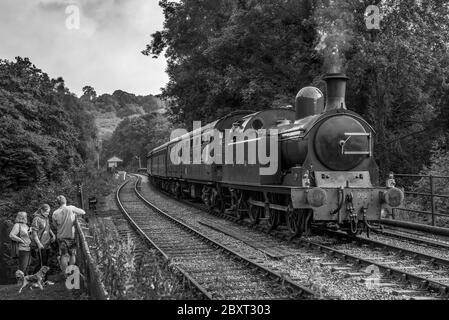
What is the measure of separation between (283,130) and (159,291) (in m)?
7.18

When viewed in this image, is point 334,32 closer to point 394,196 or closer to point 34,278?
point 394,196

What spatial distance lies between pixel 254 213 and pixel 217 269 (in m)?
5.53

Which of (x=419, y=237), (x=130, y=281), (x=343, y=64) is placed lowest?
(x=419, y=237)

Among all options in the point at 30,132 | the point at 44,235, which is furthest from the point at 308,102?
the point at 30,132

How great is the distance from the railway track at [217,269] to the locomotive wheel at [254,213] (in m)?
1.80

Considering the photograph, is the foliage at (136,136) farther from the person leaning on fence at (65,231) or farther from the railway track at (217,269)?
the person leaning on fence at (65,231)

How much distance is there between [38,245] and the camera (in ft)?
29.9

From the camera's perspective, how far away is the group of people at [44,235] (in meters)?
9.13

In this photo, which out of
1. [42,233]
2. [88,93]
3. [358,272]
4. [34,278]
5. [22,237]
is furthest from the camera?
[88,93]

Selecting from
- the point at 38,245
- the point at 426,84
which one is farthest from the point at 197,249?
the point at 426,84

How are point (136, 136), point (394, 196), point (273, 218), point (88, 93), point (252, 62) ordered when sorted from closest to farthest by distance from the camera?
point (394, 196)
point (273, 218)
point (252, 62)
point (136, 136)
point (88, 93)

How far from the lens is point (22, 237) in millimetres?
9109

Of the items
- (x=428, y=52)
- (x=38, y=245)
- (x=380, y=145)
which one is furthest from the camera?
(x=380, y=145)

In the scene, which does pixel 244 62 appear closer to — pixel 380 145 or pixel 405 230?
pixel 380 145
